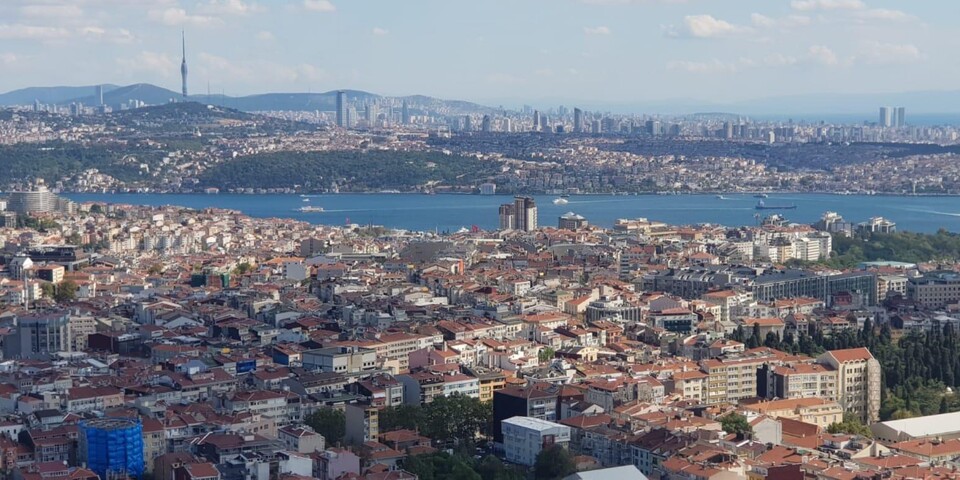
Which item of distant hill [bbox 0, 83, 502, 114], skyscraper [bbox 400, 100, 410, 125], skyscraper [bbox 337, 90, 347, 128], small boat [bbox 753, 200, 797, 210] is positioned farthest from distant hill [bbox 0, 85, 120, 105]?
small boat [bbox 753, 200, 797, 210]

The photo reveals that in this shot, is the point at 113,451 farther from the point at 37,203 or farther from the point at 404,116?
the point at 404,116

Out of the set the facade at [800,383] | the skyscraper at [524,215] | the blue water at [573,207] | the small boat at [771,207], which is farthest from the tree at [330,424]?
the small boat at [771,207]

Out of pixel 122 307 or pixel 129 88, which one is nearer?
pixel 122 307

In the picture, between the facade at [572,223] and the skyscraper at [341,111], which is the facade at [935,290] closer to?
the facade at [572,223]

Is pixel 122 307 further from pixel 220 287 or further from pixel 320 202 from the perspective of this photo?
pixel 320 202

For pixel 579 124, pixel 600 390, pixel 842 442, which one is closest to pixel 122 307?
pixel 600 390

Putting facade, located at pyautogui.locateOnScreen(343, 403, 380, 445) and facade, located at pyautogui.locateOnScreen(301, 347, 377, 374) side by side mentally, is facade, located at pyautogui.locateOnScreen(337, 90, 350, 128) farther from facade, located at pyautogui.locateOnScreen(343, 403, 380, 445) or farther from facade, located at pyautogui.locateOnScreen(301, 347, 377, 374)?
facade, located at pyautogui.locateOnScreen(343, 403, 380, 445)
